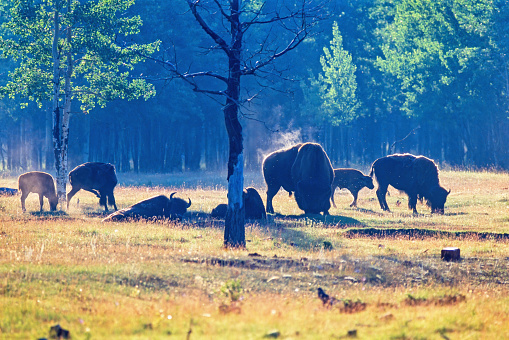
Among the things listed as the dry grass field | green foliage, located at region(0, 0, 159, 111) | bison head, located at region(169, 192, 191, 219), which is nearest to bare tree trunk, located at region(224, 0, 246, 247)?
the dry grass field

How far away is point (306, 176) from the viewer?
2231cm

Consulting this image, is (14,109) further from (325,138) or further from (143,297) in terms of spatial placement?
(143,297)

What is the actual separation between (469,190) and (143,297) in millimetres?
26417

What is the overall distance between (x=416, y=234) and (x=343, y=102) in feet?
117

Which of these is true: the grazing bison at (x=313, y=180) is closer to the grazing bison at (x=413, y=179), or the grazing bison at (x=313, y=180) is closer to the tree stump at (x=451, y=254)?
the grazing bison at (x=413, y=179)

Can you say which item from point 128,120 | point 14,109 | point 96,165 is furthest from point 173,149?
point 96,165

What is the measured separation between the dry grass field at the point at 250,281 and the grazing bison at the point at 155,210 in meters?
1.26

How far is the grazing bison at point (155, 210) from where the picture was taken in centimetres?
1997

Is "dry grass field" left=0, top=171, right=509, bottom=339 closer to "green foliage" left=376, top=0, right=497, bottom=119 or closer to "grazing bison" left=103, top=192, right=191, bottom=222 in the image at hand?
"grazing bison" left=103, top=192, right=191, bottom=222

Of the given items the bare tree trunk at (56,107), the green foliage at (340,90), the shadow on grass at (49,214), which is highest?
the green foliage at (340,90)

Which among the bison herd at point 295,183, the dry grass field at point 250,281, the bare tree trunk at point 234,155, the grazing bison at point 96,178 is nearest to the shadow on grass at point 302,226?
the dry grass field at point 250,281

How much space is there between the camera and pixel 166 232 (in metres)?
16.5

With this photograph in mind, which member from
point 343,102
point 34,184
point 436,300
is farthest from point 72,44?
point 343,102

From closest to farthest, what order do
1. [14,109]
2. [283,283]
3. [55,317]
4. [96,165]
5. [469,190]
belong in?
1. [55,317]
2. [283,283]
3. [96,165]
4. [469,190]
5. [14,109]
